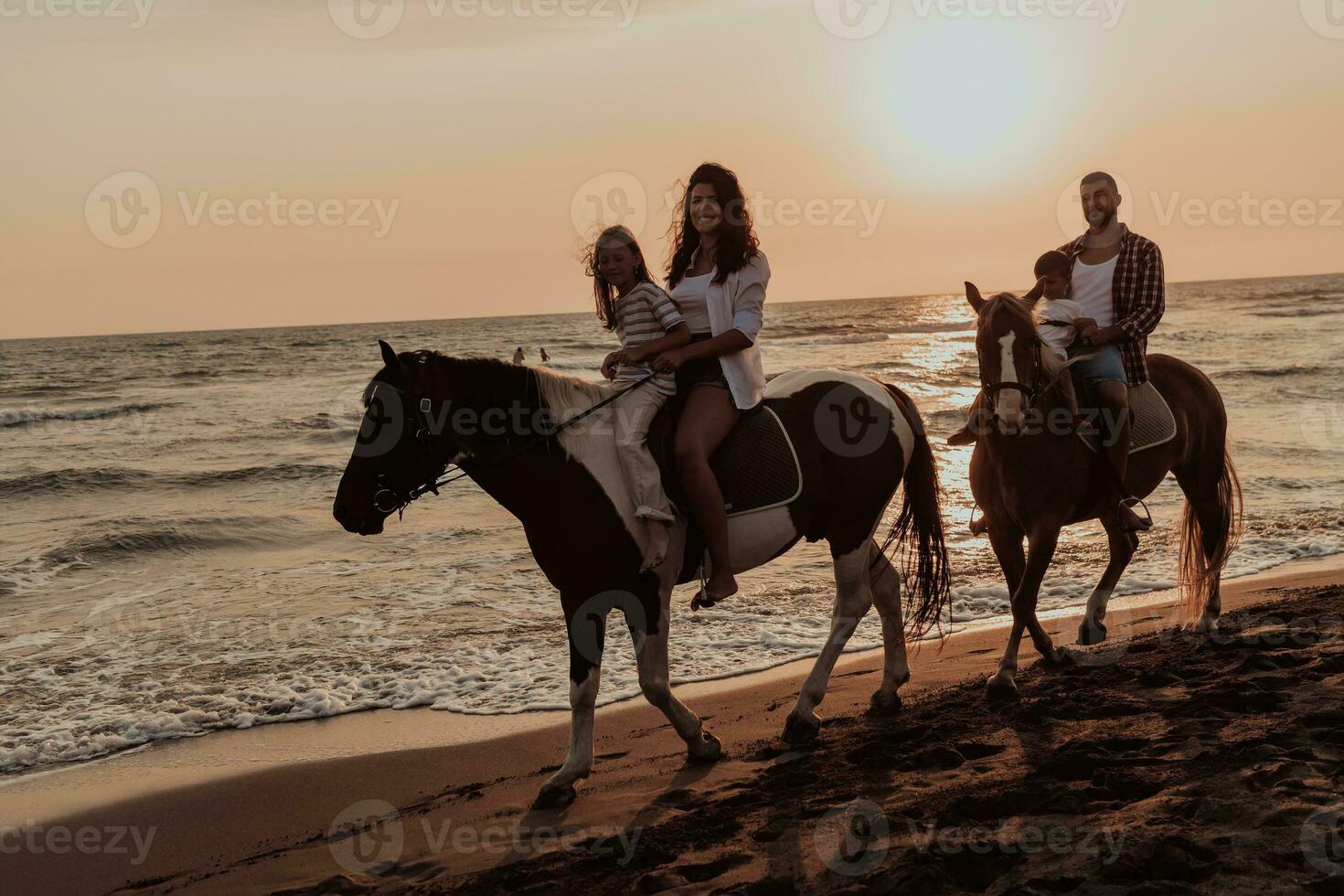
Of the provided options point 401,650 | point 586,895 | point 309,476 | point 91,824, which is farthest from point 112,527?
point 586,895

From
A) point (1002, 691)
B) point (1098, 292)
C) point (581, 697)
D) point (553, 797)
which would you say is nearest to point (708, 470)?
point (581, 697)

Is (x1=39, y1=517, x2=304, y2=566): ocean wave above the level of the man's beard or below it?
below

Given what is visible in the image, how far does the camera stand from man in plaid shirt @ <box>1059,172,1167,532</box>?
608 cm

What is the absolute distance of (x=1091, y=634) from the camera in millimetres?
6652

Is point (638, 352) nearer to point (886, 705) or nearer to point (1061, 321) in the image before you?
point (886, 705)

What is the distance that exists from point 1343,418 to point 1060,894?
57.6ft

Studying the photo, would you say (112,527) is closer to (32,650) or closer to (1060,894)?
(32,650)

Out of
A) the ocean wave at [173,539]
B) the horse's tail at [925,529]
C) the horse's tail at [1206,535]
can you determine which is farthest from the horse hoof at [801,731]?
the ocean wave at [173,539]

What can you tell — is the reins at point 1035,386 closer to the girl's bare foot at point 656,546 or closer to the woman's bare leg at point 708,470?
the woman's bare leg at point 708,470

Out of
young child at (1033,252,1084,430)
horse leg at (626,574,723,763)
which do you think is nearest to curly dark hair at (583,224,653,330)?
horse leg at (626,574,723,763)

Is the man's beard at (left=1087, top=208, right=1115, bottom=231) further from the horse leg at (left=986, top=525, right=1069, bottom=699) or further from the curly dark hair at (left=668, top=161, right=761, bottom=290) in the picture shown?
the curly dark hair at (left=668, top=161, right=761, bottom=290)

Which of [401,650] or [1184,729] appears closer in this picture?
[1184,729]

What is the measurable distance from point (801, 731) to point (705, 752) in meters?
0.48

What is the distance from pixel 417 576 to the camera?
10023mm
